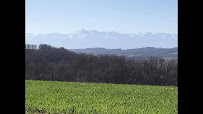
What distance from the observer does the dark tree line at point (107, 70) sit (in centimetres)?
6444

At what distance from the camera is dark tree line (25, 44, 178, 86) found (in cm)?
6444

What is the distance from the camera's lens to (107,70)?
2709 inches

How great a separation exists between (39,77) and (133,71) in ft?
71.6

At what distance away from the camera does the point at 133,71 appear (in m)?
65.7

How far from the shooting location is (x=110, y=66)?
228 feet
